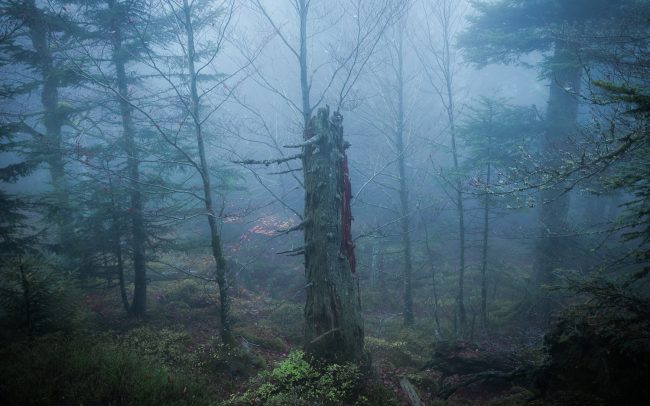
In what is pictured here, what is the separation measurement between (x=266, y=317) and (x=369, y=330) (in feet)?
12.4

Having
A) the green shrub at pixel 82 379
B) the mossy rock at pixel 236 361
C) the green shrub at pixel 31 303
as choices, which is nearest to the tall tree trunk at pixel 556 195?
the mossy rock at pixel 236 361

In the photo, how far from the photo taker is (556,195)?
12.7 metres

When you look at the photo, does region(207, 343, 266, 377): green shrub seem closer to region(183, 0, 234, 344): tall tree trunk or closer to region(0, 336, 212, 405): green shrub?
region(183, 0, 234, 344): tall tree trunk

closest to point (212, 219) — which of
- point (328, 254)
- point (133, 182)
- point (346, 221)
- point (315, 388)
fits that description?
point (328, 254)

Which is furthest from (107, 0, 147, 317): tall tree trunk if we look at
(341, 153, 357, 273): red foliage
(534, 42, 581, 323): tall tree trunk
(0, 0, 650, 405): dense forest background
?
(534, 42, 581, 323): tall tree trunk

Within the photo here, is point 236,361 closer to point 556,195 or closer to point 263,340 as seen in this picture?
point 263,340

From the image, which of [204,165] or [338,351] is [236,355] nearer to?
[338,351]

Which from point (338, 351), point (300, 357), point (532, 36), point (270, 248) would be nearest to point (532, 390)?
point (338, 351)

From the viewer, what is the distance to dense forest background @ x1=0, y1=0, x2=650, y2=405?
4.96 metres

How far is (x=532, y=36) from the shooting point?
12766 millimetres

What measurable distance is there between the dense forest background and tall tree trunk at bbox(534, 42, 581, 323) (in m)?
0.08

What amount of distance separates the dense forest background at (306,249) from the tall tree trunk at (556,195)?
0.08 metres

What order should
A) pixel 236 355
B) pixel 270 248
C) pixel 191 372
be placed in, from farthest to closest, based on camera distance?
1. pixel 270 248
2. pixel 236 355
3. pixel 191 372

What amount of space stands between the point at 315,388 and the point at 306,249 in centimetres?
241
